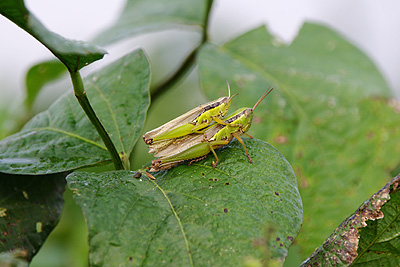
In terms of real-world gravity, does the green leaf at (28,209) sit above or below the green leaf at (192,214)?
below

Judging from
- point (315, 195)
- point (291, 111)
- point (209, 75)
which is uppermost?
point (209, 75)

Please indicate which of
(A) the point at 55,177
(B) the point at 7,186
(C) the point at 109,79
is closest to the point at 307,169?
(C) the point at 109,79

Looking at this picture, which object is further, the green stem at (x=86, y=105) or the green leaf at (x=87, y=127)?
the green leaf at (x=87, y=127)

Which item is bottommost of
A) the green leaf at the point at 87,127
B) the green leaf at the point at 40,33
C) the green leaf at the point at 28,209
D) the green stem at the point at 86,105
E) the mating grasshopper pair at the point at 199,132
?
the green leaf at the point at 28,209

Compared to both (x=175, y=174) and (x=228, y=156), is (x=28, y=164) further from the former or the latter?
(x=228, y=156)

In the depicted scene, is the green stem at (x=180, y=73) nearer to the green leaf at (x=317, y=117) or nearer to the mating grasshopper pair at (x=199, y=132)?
the green leaf at (x=317, y=117)

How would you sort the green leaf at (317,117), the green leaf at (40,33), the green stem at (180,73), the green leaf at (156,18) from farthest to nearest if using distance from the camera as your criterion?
1. the green leaf at (156,18)
2. the green stem at (180,73)
3. the green leaf at (317,117)
4. the green leaf at (40,33)

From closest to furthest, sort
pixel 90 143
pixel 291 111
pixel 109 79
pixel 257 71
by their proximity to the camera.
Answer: pixel 90 143, pixel 109 79, pixel 291 111, pixel 257 71

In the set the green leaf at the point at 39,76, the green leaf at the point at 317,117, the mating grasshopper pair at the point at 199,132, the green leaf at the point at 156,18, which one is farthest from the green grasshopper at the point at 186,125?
the green leaf at the point at 39,76

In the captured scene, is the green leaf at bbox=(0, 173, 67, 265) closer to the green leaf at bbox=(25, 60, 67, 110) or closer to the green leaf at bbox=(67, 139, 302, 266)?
the green leaf at bbox=(67, 139, 302, 266)
